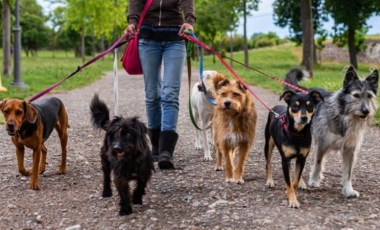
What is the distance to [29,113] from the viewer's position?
571 cm

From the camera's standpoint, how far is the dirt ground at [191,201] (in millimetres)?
4645

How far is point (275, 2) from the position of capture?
44156 mm

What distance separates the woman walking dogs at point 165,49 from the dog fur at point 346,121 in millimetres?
1898

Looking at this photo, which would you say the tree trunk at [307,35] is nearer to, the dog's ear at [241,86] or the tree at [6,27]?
the tree at [6,27]

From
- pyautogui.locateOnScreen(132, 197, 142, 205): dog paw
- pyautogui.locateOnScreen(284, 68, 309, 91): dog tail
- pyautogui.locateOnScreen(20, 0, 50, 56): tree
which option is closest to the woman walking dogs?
pyautogui.locateOnScreen(132, 197, 142, 205): dog paw

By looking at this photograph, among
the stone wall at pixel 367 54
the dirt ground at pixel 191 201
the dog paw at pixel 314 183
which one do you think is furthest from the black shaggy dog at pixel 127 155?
the stone wall at pixel 367 54

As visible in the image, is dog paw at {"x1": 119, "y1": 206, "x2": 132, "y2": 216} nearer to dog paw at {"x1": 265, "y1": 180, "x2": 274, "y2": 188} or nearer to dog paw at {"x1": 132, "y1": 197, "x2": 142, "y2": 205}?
dog paw at {"x1": 132, "y1": 197, "x2": 142, "y2": 205}

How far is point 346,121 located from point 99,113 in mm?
2835

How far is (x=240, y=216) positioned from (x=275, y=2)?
41.6 metres

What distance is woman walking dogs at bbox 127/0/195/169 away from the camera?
21.4 ft

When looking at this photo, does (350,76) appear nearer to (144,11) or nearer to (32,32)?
(144,11)

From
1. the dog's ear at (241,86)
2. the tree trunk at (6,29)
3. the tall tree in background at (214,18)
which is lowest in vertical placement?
the dog's ear at (241,86)

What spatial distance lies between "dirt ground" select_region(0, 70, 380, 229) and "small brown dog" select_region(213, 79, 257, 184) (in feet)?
0.76

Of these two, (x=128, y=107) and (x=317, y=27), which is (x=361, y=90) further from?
(x=317, y=27)
